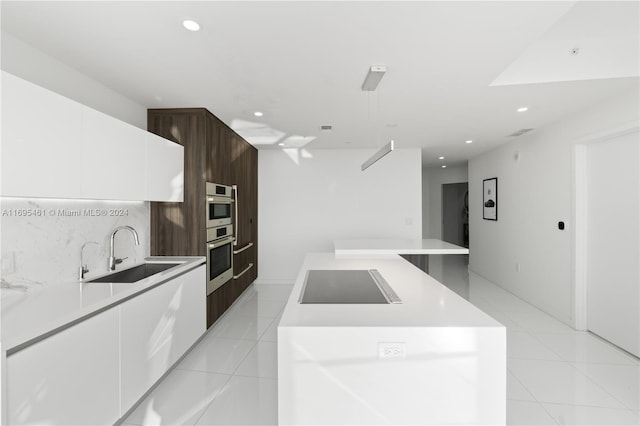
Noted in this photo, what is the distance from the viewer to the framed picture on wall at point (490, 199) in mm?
5386

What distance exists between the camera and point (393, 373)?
142 cm

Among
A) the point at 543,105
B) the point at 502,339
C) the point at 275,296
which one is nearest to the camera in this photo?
the point at 502,339

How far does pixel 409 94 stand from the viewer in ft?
9.25

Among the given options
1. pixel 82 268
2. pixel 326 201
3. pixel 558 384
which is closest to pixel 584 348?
pixel 558 384

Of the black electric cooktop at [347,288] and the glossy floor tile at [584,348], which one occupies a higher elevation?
the black electric cooktop at [347,288]

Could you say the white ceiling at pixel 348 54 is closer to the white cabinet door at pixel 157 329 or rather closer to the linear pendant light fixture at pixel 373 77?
the linear pendant light fixture at pixel 373 77

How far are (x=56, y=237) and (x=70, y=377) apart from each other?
102 cm

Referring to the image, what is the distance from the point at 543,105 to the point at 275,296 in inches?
164

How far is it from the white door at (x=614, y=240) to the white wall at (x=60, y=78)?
470 centimetres

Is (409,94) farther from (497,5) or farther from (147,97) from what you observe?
(147,97)

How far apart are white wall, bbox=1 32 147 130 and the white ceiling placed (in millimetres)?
70

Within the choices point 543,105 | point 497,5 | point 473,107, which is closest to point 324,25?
point 497,5

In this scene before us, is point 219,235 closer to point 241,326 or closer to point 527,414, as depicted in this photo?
point 241,326

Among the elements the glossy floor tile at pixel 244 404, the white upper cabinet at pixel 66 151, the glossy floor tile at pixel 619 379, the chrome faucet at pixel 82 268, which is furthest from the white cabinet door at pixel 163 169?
the glossy floor tile at pixel 619 379
